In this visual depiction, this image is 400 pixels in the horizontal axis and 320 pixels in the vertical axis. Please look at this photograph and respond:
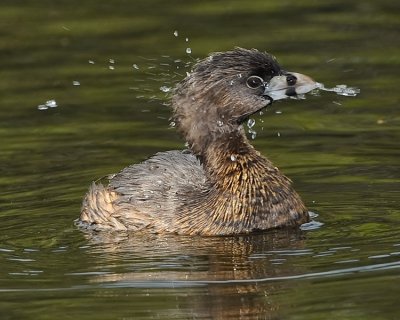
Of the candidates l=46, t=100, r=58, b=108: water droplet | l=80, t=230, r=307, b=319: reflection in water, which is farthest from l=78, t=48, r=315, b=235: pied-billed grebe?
l=46, t=100, r=58, b=108: water droplet

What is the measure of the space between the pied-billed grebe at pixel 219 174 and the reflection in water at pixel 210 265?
19 cm

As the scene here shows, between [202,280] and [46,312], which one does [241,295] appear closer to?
[202,280]

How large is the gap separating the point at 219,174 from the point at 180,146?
268cm

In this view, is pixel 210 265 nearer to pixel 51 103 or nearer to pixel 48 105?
pixel 51 103

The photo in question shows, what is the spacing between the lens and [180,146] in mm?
16359

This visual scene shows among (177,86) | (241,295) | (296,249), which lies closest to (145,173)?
(177,86)

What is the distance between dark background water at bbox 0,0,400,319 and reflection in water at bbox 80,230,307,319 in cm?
2

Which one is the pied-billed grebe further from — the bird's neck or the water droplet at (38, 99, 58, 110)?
the water droplet at (38, 99, 58, 110)

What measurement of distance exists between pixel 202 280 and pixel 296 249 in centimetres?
121

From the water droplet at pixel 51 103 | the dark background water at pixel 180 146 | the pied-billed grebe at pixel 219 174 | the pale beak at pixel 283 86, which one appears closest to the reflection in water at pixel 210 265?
the dark background water at pixel 180 146

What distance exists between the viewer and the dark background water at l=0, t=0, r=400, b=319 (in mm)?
11164

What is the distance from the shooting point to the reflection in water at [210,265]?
10992mm

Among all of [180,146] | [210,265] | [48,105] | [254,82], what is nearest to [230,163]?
[254,82]

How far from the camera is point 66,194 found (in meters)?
14.9
